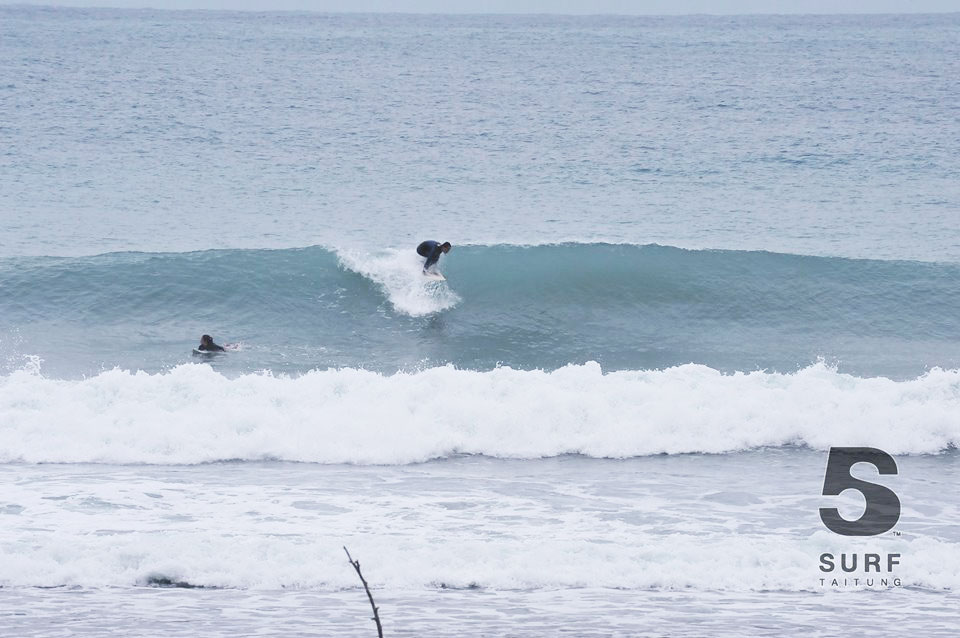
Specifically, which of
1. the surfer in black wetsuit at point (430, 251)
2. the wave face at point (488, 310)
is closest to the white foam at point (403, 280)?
the wave face at point (488, 310)

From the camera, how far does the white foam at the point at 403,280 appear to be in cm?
1973

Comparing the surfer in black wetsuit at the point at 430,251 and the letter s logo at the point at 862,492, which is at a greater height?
the surfer in black wetsuit at the point at 430,251

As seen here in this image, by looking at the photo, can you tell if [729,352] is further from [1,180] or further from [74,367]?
[1,180]

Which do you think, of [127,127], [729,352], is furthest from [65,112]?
[729,352]

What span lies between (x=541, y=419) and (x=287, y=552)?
5139 millimetres

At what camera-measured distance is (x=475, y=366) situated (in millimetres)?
17266

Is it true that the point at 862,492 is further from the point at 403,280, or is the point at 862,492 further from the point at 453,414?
the point at 403,280

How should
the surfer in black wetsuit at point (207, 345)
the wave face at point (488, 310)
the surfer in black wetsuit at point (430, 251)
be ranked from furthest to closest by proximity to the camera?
the surfer in black wetsuit at point (430, 251) → the wave face at point (488, 310) → the surfer in black wetsuit at point (207, 345)

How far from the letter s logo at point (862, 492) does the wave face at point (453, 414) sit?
1.21 ft

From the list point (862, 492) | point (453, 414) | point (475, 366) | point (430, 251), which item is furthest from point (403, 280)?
point (862, 492)

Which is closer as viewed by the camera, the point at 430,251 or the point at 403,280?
the point at 430,251

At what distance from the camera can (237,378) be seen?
15508mm

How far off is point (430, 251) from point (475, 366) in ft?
10.9

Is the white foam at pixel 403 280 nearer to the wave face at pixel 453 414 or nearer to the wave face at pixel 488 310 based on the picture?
the wave face at pixel 488 310
